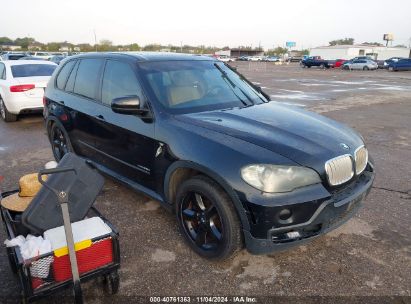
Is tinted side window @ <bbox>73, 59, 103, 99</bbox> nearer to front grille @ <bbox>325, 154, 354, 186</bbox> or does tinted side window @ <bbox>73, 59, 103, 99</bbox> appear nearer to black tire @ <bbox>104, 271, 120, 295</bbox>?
black tire @ <bbox>104, 271, 120, 295</bbox>

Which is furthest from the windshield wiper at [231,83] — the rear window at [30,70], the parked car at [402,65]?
the parked car at [402,65]

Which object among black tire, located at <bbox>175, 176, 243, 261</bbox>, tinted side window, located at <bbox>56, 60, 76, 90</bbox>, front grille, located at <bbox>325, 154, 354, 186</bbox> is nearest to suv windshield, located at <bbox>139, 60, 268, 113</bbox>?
black tire, located at <bbox>175, 176, 243, 261</bbox>

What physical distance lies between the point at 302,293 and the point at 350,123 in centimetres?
707

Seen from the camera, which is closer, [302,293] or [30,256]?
[30,256]

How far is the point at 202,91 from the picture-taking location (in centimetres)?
371

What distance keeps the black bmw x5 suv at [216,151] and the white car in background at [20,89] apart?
467cm

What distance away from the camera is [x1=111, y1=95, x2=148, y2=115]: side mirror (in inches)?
125

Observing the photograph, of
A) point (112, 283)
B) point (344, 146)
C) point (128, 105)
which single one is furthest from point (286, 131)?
point (112, 283)

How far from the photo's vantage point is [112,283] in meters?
2.55

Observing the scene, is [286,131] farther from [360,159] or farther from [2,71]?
[2,71]

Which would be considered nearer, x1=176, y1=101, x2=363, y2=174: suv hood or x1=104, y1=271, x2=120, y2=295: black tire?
x1=104, y1=271, x2=120, y2=295: black tire

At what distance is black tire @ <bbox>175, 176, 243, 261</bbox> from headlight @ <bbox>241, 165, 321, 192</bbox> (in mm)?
276

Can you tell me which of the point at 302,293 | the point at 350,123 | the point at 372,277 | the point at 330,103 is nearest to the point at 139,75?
the point at 302,293

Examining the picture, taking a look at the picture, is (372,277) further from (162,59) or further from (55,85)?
(55,85)
